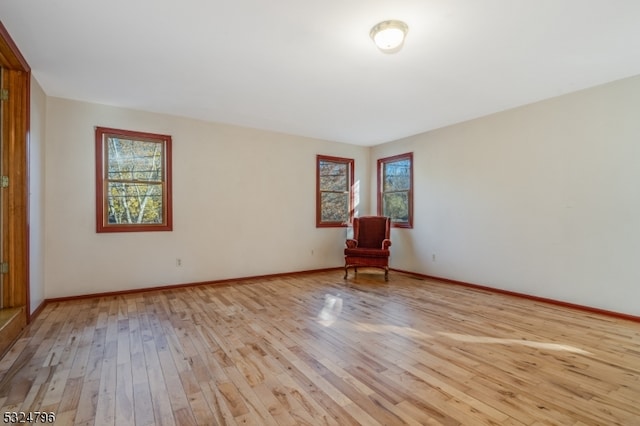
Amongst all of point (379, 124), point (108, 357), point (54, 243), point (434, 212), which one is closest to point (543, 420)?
point (108, 357)

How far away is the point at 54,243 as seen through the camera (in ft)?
12.2

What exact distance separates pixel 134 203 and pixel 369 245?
3.79 m

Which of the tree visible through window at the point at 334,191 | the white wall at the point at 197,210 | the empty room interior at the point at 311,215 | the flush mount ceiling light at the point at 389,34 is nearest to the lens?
the empty room interior at the point at 311,215

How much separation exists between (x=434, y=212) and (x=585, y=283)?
218 cm

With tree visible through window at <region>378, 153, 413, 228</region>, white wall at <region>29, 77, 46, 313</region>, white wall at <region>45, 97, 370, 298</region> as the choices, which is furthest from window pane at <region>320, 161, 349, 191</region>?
white wall at <region>29, 77, 46, 313</region>

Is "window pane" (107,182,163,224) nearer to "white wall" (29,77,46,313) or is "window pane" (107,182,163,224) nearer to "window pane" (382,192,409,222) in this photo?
"white wall" (29,77,46,313)

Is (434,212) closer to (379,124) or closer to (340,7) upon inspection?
(379,124)

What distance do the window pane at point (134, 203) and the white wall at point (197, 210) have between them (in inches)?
8.0

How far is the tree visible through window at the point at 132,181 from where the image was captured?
3991mm

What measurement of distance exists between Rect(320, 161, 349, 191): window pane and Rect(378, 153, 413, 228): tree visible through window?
2.37ft

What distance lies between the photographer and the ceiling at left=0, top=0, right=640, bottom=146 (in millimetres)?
2135

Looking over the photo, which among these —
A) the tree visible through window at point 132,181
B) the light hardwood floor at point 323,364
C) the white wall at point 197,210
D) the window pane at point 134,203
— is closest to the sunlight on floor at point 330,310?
the light hardwood floor at point 323,364

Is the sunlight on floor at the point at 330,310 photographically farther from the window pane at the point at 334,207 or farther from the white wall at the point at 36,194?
the white wall at the point at 36,194

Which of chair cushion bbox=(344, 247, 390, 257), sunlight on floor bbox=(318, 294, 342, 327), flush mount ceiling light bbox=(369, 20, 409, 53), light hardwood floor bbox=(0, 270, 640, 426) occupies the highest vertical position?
flush mount ceiling light bbox=(369, 20, 409, 53)
